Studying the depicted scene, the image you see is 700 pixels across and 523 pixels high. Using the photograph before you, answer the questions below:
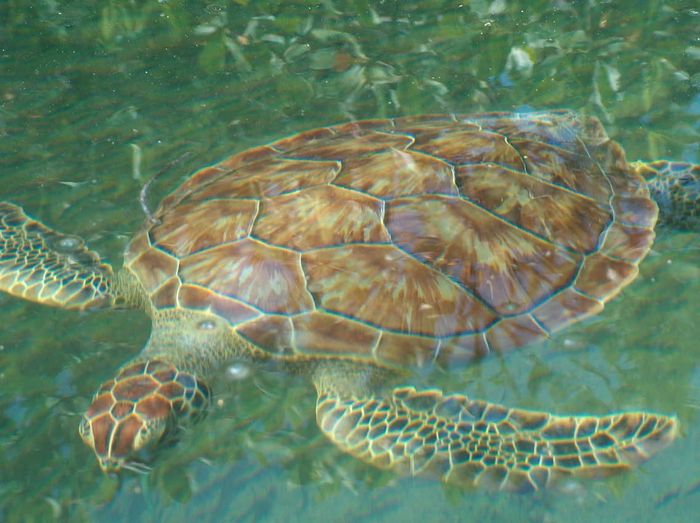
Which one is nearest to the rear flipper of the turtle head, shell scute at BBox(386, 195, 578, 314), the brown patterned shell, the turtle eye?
the brown patterned shell

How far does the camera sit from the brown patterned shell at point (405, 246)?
3369mm

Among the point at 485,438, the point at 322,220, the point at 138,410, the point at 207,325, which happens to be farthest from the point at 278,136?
the point at 485,438

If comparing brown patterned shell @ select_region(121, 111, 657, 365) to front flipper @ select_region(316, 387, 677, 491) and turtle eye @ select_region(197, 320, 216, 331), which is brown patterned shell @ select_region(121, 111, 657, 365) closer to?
turtle eye @ select_region(197, 320, 216, 331)

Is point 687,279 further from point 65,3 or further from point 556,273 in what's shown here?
point 65,3

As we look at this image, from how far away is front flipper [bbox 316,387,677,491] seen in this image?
3.10 m

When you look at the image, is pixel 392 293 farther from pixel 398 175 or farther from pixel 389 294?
pixel 398 175

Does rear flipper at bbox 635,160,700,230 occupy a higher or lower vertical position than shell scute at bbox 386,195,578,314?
lower

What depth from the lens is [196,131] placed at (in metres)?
5.45

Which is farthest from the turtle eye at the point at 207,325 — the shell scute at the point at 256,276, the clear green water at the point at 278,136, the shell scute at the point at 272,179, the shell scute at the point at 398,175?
the shell scute at the point at 398,175

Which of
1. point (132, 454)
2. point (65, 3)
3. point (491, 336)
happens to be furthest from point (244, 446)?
point (65, 3)

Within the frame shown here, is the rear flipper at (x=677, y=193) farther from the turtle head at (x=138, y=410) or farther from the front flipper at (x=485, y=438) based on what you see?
the turtle head at (x=138, y=410)

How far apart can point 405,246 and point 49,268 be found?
2.20m

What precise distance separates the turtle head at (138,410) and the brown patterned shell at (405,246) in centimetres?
38

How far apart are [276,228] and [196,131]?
2.24 m
